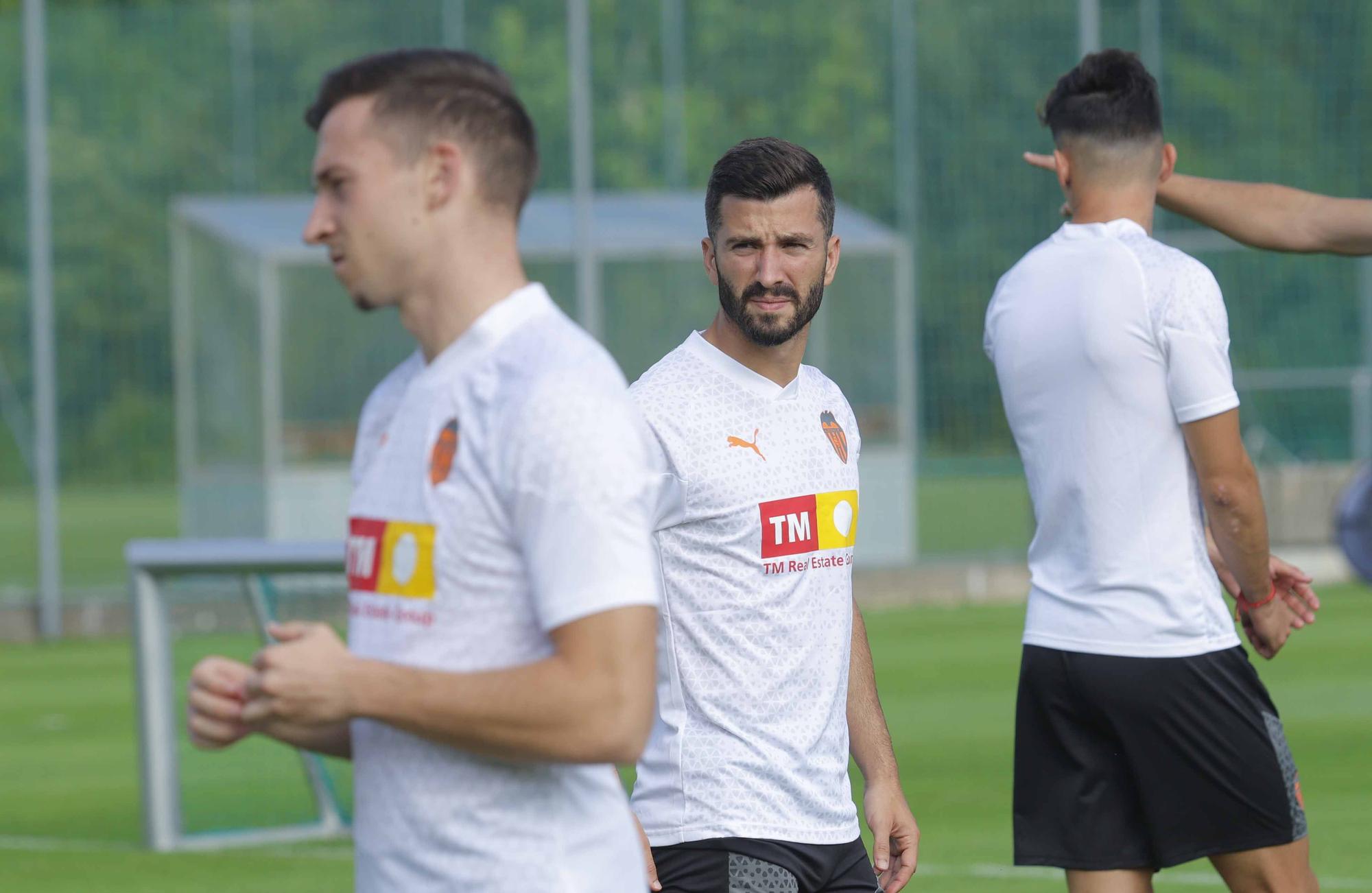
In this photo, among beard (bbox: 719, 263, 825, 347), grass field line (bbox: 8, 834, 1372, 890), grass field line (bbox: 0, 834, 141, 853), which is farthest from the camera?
grass field line (bbox: 0, 834, 141, 853)

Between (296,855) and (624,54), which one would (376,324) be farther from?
(296,855)

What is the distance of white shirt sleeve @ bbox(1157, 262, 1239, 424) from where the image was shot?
4.62 meters

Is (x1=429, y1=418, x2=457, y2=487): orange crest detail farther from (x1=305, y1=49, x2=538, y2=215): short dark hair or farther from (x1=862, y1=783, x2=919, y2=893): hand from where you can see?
(x1=862, y1=783, x2=919, y2=893): hand

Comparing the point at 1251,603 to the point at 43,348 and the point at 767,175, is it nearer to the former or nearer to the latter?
the point at 767,175

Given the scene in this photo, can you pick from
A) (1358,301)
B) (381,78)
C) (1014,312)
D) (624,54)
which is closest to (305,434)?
(624,54)

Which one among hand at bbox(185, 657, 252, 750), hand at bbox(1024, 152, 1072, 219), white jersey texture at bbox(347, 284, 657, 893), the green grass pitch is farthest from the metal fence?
hand at bbox(185, 657, 252, 750)

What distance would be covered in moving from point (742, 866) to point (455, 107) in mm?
1754

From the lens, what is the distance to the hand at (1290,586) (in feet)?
15.8

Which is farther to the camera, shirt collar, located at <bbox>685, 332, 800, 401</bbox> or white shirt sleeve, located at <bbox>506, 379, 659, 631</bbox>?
shirt collar, located at <bbox>685, 332, 800, 401</bbox>

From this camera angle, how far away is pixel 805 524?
4.21m

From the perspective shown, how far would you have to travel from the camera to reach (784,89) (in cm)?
2072

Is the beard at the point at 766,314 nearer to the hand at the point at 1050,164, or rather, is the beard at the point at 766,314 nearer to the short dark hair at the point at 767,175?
the short dark hair at the point at 767,175

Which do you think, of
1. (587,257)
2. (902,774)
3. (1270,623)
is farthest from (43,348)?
(1270,623)

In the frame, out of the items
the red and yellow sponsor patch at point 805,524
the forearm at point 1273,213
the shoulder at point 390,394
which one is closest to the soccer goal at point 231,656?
the forearm at point 1273,213
